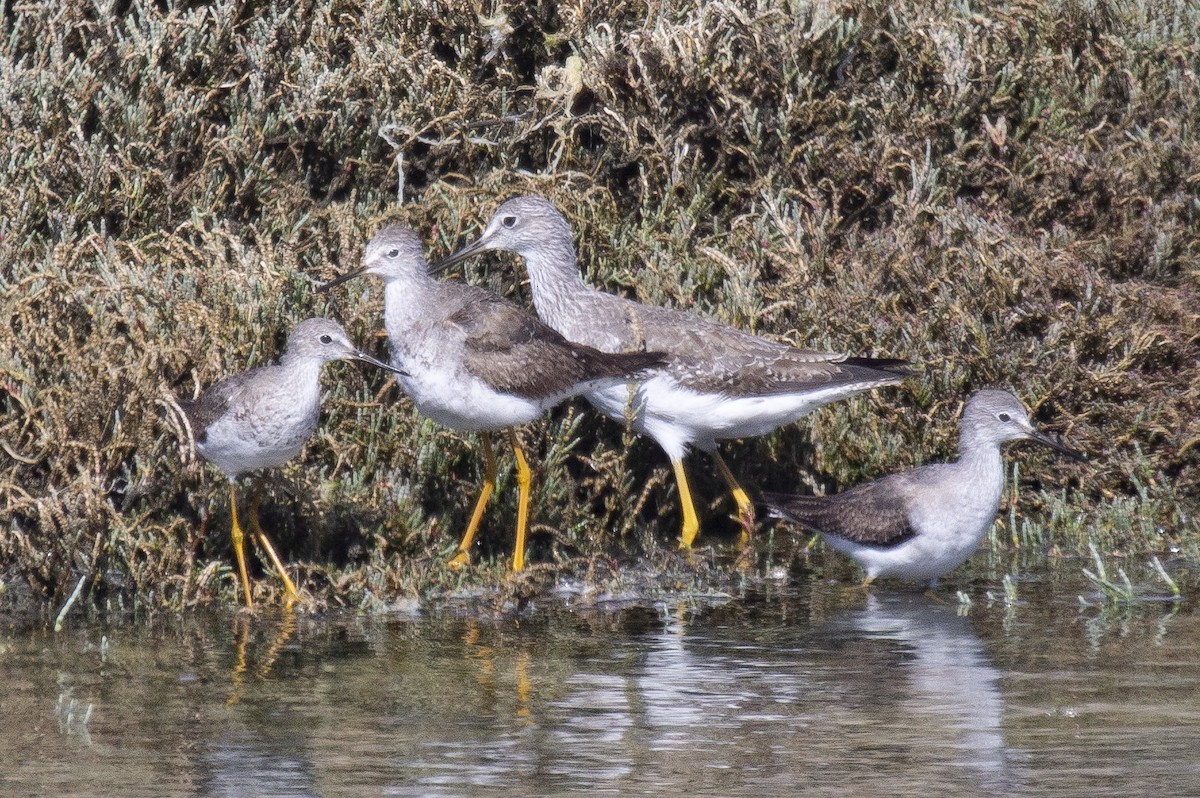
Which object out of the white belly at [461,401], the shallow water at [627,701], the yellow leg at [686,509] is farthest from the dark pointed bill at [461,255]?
the shallow water at [627,701]

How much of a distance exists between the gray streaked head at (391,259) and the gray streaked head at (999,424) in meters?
2.95

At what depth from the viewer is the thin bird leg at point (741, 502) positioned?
8555 mm

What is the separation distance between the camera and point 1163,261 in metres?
9.62

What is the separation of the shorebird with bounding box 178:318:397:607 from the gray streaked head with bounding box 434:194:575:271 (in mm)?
1711

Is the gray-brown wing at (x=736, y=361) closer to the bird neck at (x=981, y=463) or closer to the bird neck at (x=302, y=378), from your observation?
the bird neck at (x=981, y=463)

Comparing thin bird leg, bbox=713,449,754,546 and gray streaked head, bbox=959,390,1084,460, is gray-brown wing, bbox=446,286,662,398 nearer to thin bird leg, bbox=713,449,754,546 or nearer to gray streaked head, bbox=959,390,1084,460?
thin bird leg, bbox=713,449,754,546

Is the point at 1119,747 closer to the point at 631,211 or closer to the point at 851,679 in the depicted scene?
the point at 851,679

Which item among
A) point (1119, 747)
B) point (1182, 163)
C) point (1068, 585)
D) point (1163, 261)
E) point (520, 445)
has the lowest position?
point (1119, 747)

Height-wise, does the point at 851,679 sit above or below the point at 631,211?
below

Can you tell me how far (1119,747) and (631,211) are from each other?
18.3ft

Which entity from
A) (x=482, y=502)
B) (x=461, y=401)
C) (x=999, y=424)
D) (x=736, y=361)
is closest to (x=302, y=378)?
(x=461, y=401)

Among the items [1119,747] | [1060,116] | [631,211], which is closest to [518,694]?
[1119,747]

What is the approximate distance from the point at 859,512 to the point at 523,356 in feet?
6.05

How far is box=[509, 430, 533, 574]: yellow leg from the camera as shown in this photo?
7.79m
